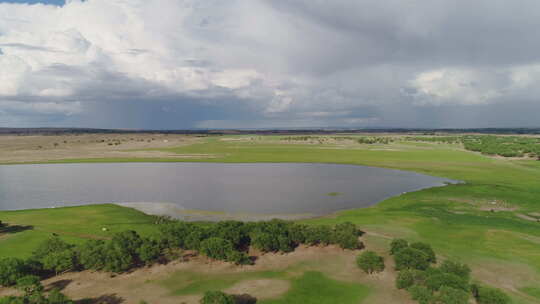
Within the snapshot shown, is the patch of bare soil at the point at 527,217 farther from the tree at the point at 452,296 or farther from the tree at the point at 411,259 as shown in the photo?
the tree at the point at 452,296

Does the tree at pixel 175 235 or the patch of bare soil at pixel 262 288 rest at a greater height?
the tree at pixel 175 235

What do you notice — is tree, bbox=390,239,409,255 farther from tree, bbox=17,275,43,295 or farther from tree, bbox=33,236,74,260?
tree, bbox=33,236,74,260

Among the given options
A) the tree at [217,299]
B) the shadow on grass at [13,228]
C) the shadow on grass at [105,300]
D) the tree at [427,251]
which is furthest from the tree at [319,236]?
the shadow on grass at [13,228]

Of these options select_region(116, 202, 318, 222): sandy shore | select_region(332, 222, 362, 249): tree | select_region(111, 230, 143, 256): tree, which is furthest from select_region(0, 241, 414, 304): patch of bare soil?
select_region(116, 202, 318, 222): sandy shore

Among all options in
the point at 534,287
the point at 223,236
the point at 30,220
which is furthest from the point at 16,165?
the point at 534,287

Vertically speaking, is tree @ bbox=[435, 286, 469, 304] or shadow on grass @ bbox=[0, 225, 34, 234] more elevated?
tree @ bbox=[435, 286, 469, 304]

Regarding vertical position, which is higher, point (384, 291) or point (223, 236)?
point (223, 236)

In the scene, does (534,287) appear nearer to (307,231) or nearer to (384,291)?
(384,291)
